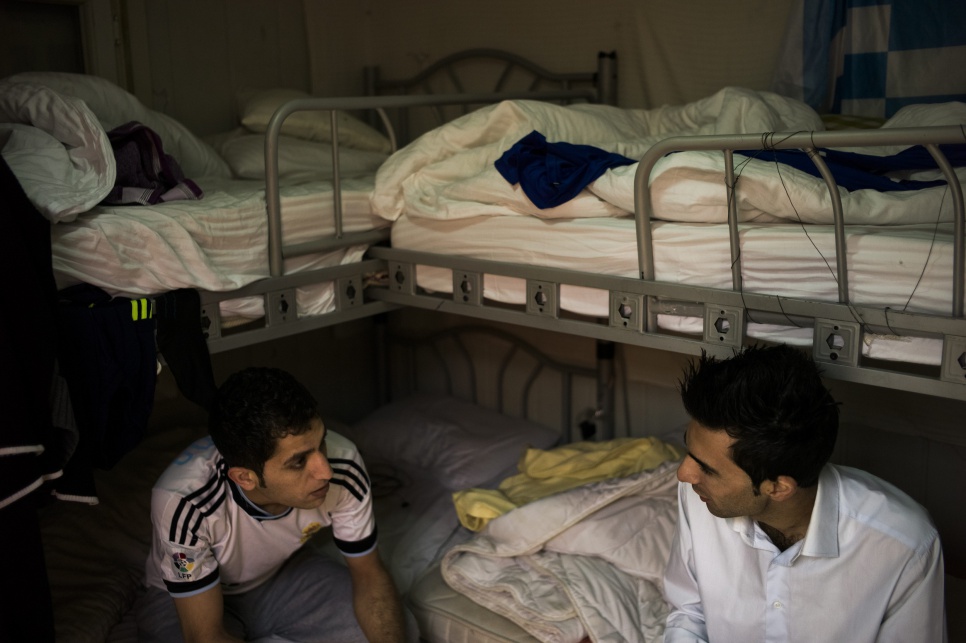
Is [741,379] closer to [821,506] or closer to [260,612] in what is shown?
[821,506]

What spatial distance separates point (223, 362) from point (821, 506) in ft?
8.57

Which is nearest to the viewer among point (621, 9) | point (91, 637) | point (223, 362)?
point (91, 637)

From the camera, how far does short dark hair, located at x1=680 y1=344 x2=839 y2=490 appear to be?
5.38 feet

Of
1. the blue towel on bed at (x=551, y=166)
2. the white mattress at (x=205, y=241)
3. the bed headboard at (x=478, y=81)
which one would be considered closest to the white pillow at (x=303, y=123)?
the bed headboard at (x=478, y=81)

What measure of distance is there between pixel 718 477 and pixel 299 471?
94 centimetres

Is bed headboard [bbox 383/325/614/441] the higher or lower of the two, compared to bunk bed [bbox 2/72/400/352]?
lower

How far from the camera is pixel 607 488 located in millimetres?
Result: 2625

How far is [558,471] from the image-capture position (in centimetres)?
289

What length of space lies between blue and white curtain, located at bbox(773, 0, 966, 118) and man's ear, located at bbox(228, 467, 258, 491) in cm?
210

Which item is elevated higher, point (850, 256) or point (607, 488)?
point (850, 256)

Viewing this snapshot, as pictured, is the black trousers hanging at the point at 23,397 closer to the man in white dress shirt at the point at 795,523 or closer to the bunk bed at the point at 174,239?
the bunk bed at the point at 174,239

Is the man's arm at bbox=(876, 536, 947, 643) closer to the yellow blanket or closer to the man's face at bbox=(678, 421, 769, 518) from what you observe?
the man's face at bbox=(678, 421, 769, 518)

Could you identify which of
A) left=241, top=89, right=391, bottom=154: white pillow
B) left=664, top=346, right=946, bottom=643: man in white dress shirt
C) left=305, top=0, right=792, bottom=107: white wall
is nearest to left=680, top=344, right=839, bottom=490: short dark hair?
left=664, top=346, right=946, bottom=643: man in white dress shirt

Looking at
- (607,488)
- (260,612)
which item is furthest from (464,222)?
(260,612)
